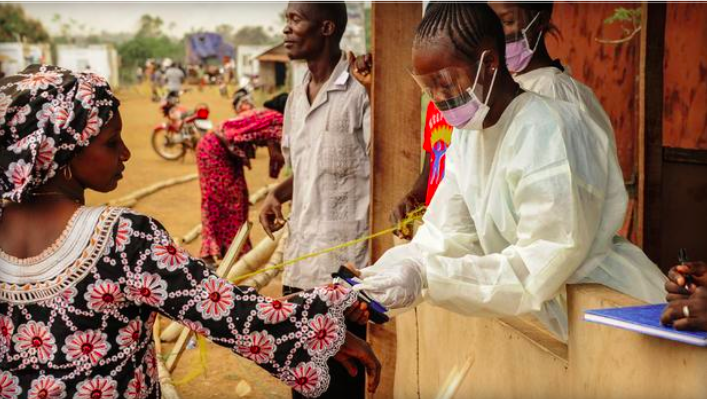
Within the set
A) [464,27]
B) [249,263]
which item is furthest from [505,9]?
[249,263]

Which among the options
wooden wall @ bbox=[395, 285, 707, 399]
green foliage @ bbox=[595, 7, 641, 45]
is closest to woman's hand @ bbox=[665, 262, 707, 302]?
wooden wall @ bbox=[395, 285, 707, 399]

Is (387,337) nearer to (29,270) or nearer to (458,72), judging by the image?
(458,72)

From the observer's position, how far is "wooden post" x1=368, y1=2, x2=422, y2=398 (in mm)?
4219

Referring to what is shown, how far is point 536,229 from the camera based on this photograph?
260 centimetres

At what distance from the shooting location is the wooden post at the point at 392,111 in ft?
13.8

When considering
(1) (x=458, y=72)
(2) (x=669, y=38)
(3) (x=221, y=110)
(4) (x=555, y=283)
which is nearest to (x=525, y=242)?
(4) (x=555, y=283)

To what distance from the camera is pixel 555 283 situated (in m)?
2.62

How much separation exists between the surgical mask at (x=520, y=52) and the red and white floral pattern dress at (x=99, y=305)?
195 centimetres

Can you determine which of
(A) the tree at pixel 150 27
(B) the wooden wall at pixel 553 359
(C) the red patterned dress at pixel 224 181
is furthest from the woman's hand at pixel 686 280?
(A) the tree at pixel 150 27

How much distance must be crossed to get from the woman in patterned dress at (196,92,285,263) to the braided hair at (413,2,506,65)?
179 inches

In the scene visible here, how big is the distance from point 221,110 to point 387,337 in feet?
98.8

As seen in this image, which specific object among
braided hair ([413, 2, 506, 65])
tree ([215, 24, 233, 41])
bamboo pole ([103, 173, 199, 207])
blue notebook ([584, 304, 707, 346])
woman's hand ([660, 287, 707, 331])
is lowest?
bamboo pole ([103, 173, 199, 207])

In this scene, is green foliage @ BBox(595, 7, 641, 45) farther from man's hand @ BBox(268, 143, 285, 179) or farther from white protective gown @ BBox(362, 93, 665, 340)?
white protective gown @ BBox(362, 93, 665, 340)

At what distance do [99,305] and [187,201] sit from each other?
13086 mm
